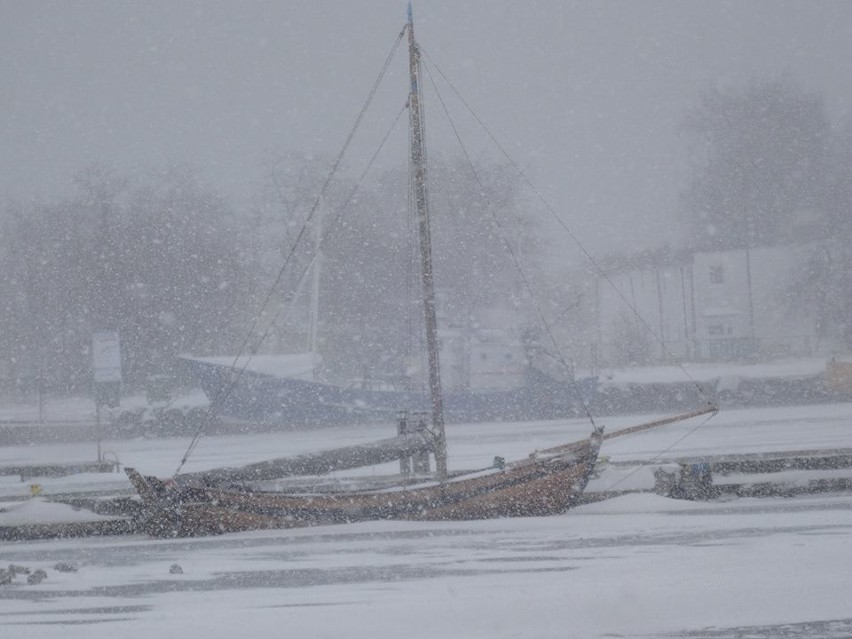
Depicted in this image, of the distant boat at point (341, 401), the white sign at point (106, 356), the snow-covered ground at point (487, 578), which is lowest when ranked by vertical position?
the snow-covered ground at point (487, 578)

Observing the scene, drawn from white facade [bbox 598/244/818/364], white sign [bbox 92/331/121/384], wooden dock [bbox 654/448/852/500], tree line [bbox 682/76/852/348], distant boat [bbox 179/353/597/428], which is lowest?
wooden dock [bbox 654/448/852/500]

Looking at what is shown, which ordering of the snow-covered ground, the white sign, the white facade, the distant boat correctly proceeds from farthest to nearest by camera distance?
the white facade → the distant boat → the white sign → the snow-covered ground

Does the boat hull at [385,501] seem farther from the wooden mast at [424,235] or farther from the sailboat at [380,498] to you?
the wooden mast at [424,235]

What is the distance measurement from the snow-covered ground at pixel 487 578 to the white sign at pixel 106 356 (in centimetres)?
1012

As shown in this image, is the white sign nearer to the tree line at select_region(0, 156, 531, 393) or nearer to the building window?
the tree line at select_region(0, 156, 531, 393)

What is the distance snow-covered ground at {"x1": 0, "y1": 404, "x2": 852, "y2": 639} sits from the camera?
384 inches

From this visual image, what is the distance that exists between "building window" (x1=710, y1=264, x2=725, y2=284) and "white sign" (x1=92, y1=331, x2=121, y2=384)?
48457 mm

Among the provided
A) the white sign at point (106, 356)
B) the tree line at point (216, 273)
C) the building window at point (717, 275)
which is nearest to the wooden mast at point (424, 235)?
the white sign at point (106, 356)

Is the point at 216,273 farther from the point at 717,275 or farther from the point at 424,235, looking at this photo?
the point at 424,235

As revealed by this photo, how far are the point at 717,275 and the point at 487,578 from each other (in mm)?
59284

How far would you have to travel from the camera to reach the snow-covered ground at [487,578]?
977cm

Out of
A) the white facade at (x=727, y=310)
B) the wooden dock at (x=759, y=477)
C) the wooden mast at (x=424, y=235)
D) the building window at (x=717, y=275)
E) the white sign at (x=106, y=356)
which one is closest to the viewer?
the wooden dock at (x=759, y=477)

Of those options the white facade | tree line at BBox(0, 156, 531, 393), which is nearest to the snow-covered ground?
tree line at BBox(0, 156, 531, 393)

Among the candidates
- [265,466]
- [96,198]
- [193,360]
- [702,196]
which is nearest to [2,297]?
[96,198]
